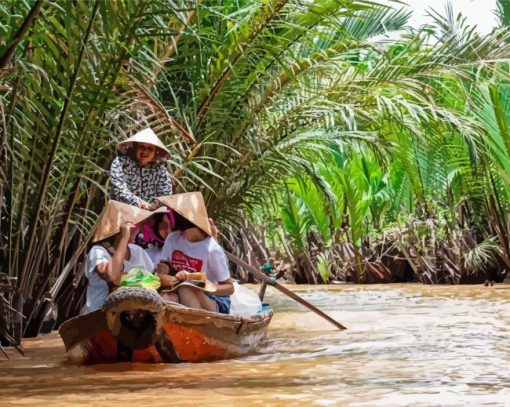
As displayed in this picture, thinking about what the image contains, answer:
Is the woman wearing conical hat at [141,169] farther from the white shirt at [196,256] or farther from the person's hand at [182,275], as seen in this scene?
the person's hand at [182,275]

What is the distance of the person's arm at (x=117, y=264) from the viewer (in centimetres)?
625

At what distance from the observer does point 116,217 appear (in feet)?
21.1

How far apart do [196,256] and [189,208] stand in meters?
0.30

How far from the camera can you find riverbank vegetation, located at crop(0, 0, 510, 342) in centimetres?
629

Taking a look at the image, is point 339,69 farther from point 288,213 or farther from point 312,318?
point 288,213

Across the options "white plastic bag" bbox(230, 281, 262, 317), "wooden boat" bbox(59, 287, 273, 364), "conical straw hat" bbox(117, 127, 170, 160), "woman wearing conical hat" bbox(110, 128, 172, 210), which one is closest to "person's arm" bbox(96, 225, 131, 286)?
"wooden boat" bbox(59, 287, 273, 364)

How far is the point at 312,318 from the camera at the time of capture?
10227 millimetres

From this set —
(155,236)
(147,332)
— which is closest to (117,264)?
(147,332)

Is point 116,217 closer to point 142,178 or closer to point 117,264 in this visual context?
point 117,264

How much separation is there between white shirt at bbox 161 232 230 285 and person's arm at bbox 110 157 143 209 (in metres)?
0.40

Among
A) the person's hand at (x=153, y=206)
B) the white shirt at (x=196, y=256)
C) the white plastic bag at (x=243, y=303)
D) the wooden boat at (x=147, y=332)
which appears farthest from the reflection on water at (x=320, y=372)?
the person's hand at (x=153, y=206)

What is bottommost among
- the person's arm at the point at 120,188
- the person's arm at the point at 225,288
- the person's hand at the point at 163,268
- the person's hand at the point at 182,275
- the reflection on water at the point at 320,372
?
the reflection on water at the point at 320,372

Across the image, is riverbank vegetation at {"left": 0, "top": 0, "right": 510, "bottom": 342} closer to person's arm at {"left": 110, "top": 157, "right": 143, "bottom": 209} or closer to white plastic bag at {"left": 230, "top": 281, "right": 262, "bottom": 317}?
person's arm at {"left": 110, "top": 157, "right": 143, "bottom": 209}

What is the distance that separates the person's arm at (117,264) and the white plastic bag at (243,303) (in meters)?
A: 1.23
